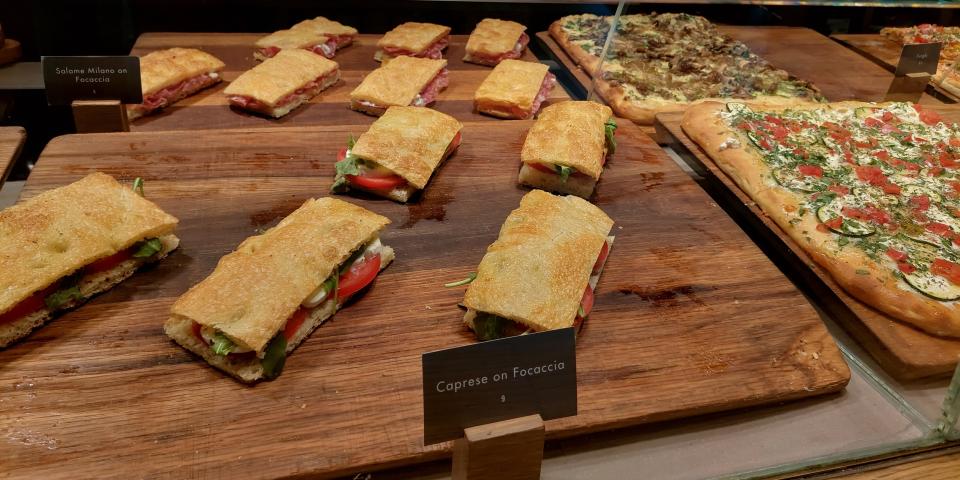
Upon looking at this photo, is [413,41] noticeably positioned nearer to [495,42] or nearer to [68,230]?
[495,42]

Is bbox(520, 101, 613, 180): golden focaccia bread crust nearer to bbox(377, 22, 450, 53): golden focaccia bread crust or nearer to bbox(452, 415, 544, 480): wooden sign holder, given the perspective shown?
bbox(377, 22, 450, 53): golden focaccia bread crust

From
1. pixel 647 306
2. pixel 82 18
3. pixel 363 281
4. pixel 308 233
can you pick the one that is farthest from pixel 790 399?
pixel 82 18

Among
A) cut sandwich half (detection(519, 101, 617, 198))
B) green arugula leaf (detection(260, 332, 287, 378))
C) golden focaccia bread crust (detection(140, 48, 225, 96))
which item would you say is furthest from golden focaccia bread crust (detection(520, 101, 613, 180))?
golden focaccia bread crust (detection(140, 48, 225, 96))

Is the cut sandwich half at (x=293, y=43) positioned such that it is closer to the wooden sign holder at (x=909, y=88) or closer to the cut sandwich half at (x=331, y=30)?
the cut sandwich half at (x=331, y=30)

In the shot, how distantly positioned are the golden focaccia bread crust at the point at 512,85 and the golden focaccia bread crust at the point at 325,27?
1295 millimetres

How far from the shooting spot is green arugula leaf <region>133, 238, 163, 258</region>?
9.39 ft

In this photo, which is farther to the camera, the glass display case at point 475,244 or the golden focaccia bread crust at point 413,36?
the golden focaccia bread crust at point 413,36

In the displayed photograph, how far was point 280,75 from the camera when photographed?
4.48 metres

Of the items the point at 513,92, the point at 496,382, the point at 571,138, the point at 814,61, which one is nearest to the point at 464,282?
the point at 496,382

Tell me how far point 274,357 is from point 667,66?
429 cm

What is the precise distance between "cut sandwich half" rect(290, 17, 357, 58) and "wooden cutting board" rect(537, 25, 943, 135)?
5.69 feet

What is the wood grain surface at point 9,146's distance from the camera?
132 inches

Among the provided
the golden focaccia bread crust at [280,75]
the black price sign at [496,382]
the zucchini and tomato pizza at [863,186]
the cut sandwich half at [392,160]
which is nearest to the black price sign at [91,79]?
the golden focaccia bread crust at [280,75]

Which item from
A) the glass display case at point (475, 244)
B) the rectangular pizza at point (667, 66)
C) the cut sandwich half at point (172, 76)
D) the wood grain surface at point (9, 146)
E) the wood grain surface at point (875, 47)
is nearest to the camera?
the glass display case at point (475, 244)
